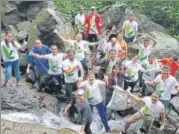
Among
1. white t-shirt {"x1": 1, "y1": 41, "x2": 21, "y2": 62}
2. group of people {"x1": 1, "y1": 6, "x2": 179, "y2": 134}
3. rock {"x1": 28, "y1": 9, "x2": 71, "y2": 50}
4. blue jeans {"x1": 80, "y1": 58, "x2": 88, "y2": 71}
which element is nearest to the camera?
group of people {"x1": 1, "y1": 6, "x2": 179, "y2": 134}

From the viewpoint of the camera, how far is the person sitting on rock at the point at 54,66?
14.1 m

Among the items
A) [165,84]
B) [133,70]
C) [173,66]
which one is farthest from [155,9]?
[165,84]

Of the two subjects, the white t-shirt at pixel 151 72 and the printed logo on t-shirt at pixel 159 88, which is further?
the white t-shirt at pixel 151 72

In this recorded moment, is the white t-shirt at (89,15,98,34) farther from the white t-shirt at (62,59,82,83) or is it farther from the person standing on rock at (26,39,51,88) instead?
the white t-shirt at (62,59,82,83)

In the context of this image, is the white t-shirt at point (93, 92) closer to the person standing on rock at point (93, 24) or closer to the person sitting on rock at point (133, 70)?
the person sitting on rock at point (133, 70)

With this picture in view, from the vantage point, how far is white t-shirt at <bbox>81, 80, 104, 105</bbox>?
42.2 feet

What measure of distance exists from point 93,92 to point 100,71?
3.01 metres

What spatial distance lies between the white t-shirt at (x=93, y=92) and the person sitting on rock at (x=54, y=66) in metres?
1.50

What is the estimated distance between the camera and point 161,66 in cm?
1486

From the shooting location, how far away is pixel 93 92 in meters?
12.9

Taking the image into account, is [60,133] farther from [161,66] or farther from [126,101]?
[161,66]

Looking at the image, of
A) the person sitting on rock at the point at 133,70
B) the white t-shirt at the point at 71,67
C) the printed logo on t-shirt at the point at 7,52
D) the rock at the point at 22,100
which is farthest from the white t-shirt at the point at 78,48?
the printed logo on t-shirt at the point at 7,52

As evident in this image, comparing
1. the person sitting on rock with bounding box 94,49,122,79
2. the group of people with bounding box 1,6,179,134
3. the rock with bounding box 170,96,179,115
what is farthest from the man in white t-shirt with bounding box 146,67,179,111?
the rock with bounding box 170,96,179,115

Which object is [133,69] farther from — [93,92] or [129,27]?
[129,27]
